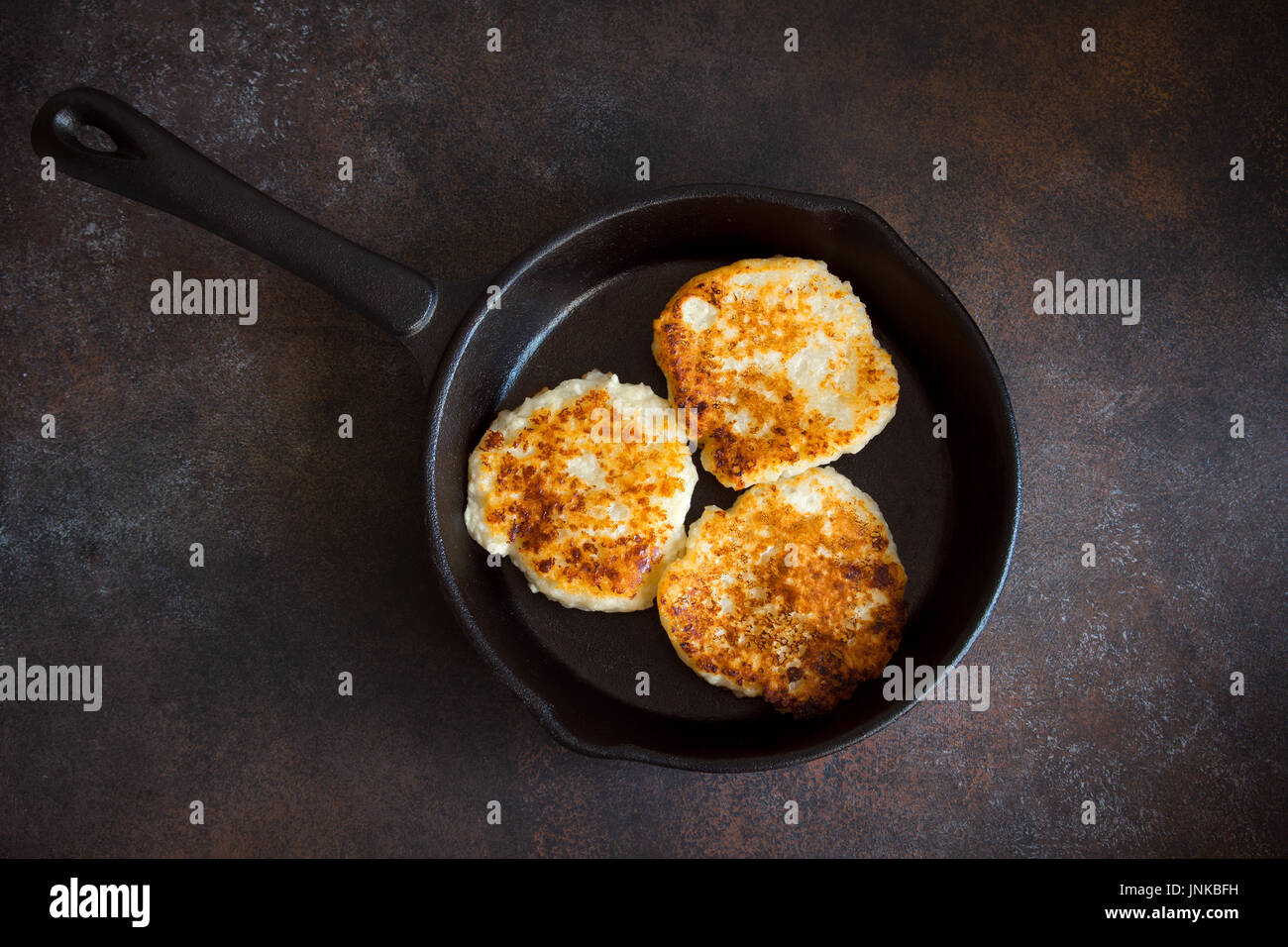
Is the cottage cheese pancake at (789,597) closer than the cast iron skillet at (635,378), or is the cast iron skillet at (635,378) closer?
the cast iron skillet at (635,378)

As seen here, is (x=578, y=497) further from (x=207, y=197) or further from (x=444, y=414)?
(x=207, y=197)

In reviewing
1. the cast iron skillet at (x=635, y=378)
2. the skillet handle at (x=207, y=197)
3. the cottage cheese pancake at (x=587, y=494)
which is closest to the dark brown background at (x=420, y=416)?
the cast iron skillet at (x=635, y=378)

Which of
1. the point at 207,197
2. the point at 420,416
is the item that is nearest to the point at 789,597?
the point at 420,416

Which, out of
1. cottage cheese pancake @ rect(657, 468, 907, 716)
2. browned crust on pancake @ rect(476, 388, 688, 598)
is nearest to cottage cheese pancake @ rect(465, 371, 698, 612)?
browned crust on pancake @ rect(476, 388, 688, 598)

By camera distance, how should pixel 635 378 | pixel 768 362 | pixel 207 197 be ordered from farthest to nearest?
pixel 635 378, pixel 768 362, pixel 207 197

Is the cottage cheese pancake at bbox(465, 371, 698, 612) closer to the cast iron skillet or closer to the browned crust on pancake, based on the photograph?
the browned crust on pancake

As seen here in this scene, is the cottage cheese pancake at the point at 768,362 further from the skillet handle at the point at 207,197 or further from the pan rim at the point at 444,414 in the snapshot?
the skillet handle at the point at 207,197

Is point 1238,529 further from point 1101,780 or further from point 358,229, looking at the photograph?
point 358,229
